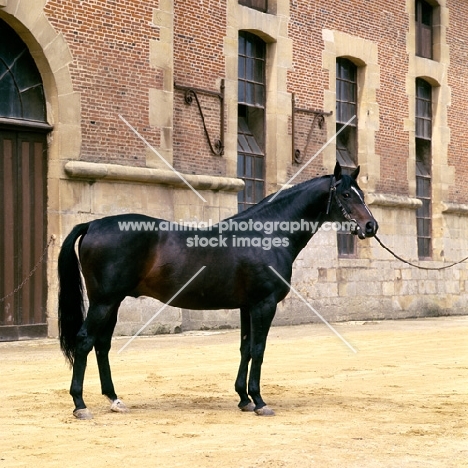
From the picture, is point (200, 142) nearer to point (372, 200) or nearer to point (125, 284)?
point (372, 200)

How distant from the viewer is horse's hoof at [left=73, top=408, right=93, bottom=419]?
7.37 metres

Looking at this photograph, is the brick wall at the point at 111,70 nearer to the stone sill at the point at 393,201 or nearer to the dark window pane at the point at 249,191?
the dark window pane at the point at 249,191

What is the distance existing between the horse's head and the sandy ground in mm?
1471

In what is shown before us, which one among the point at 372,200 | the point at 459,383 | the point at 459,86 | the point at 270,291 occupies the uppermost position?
the point at 459,86

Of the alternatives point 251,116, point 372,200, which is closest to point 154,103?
point 251,116

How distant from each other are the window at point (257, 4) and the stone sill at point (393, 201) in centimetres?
476

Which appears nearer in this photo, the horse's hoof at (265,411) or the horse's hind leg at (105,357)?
the horse's hoof at (265,411)

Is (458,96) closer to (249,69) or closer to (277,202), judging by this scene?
(249,69)

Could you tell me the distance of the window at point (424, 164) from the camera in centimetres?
2370

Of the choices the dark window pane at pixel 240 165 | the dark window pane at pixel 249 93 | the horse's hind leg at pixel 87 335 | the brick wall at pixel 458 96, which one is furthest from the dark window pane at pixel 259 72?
the horse's hind leg at pixel 87 335

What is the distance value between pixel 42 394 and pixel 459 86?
60.2 feet

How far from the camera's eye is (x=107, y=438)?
6449mm

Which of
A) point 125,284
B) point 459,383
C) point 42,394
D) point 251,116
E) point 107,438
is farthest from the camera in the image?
point 251,116

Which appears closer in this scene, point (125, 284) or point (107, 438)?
point (107, 438)
